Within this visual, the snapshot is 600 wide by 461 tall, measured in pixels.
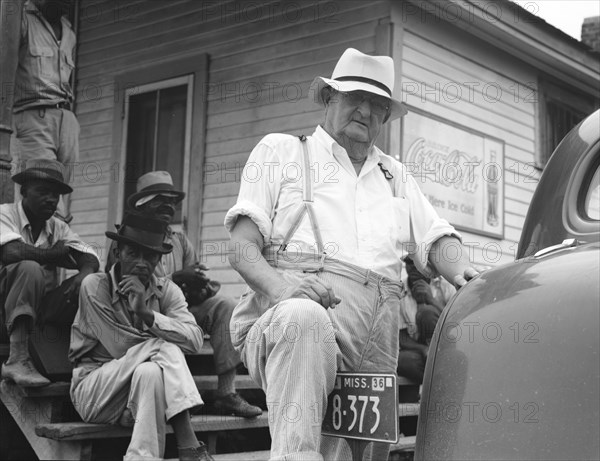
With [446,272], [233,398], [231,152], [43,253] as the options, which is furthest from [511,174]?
[446,272]

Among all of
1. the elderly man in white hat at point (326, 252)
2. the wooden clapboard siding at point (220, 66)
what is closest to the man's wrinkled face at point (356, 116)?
the elderly man in white hat at point (326, 252)

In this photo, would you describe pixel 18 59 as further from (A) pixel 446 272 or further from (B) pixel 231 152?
(A) pixel 446 272

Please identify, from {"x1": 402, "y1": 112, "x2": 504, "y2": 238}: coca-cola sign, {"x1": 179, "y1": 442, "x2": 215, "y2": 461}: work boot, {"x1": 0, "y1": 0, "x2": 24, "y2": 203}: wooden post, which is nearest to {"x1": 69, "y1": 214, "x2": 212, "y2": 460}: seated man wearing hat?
{"x1": 179, "y1": 442, "x2": 215, "y2": 461}: work boot

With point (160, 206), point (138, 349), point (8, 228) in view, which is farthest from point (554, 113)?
point (8, 228)

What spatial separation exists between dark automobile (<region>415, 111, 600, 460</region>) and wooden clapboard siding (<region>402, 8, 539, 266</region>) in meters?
6.32

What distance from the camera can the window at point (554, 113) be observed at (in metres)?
11.0

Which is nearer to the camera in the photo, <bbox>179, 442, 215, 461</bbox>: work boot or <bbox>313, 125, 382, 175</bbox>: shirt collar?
<bbox>313, 125, 382, 175</bbox>: shirt collar

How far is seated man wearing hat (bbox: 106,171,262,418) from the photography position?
5.94 m

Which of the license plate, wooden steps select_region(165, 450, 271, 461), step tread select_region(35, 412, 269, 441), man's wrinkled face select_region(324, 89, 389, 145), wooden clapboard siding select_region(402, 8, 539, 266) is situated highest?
wooden clapboard siding select_region(402, 8, 539, 266)

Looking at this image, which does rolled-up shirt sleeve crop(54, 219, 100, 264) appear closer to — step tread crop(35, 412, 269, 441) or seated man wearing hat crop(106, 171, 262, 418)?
seated man wearing hat crop(106, 171, 262, 418)

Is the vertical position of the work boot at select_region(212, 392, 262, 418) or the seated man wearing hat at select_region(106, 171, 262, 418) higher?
the seated man wearing hat at select_region(106, 171, 262, 418)

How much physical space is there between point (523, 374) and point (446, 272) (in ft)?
4.10

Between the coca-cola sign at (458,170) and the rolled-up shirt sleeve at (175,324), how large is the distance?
3.64m

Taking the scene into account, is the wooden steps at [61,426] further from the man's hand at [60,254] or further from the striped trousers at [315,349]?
the striped trousers at [315,349]
